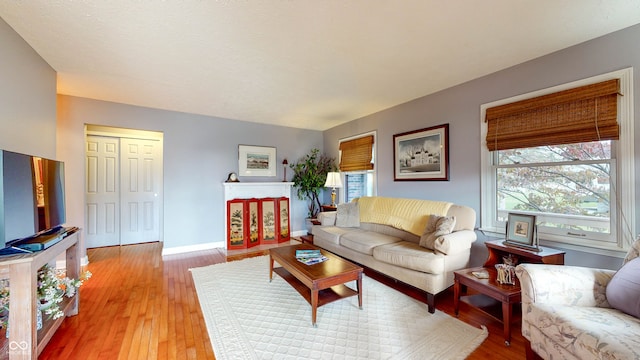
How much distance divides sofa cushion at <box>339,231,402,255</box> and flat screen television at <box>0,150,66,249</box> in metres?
2.81

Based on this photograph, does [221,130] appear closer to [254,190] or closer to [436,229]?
[254,190]

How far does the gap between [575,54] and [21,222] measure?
4439 millimetres

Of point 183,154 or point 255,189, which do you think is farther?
point 255,189

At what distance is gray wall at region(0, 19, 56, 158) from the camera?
1.85 meters

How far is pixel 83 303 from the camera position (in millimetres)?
2381

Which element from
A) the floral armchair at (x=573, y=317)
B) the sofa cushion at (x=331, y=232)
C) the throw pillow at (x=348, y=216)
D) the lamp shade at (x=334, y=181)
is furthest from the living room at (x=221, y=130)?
the sofa cushion at (x=331, y=232)

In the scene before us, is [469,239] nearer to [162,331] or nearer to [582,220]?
[582,220]

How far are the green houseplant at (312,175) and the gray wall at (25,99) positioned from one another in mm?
3532

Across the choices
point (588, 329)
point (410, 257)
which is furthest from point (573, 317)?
point (410, 257)

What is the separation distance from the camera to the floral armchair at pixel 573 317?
1113 mm

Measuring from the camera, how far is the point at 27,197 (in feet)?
5.17

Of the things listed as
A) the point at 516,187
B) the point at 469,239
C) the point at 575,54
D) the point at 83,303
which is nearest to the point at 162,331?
the point at 83,303

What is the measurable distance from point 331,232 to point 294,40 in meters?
2.47

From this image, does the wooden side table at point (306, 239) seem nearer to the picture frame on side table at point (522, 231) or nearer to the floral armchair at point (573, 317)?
the picture frame on side table at point (522, 231)
